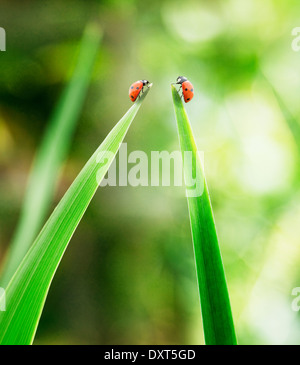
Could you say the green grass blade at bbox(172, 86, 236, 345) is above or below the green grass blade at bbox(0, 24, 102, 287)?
below

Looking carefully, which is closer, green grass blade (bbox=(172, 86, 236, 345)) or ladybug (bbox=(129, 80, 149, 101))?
green grass blade (bbox=(172, 86, 236, 345))

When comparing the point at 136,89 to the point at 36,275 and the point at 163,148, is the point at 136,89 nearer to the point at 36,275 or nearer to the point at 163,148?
the point at 163,148

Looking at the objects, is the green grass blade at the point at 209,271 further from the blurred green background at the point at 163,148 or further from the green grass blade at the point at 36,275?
the blurred green background at the point at 163,148

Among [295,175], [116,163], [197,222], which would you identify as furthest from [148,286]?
[197,222]

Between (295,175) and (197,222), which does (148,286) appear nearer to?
(295,175)

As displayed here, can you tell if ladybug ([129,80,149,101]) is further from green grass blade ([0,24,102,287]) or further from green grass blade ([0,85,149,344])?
green grass blade ([0,85,149,344])

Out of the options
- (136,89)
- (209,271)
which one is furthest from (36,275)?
(136,89)

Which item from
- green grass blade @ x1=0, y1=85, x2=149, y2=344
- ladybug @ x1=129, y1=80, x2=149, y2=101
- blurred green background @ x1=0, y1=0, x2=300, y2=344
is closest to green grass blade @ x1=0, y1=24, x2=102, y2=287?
blurred green background @ x1=0, y1=0, x2=300, y2=344

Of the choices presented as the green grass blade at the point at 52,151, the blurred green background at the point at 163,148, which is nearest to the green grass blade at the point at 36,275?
the green grass blade at the point at 52,151
